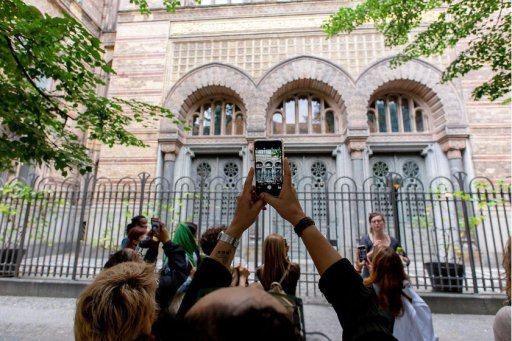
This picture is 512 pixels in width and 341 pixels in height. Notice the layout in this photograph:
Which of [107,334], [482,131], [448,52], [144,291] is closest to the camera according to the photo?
[107,334]

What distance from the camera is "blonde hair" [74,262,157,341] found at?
1.24 metres

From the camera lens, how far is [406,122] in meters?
10.4

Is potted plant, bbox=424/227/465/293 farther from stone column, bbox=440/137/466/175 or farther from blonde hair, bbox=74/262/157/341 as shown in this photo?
blonde hair, bbox=74/262/157/341

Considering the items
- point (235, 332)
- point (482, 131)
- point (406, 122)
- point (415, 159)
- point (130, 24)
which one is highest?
point (130, 24)

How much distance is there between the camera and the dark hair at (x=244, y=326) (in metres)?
0.59

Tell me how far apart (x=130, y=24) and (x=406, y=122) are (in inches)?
466

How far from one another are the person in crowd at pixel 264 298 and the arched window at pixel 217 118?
9.82 meters

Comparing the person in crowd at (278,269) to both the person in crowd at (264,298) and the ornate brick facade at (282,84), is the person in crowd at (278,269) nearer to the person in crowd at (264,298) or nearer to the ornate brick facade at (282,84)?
the person in crowd at (264,298)

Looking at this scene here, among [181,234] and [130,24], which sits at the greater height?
[130,24]

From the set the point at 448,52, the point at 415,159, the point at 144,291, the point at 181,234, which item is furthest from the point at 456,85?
the point at 144,291

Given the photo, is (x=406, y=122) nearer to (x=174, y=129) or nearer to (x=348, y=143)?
(x=348, y=143)

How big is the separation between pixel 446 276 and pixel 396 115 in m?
6.67

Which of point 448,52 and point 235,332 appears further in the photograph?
point 448,52

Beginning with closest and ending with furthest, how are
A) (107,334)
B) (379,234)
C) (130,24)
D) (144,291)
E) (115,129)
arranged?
1. (107,334)
2. (144,291)
3. (115,129)
4. (379,234)
5. (130,24)
